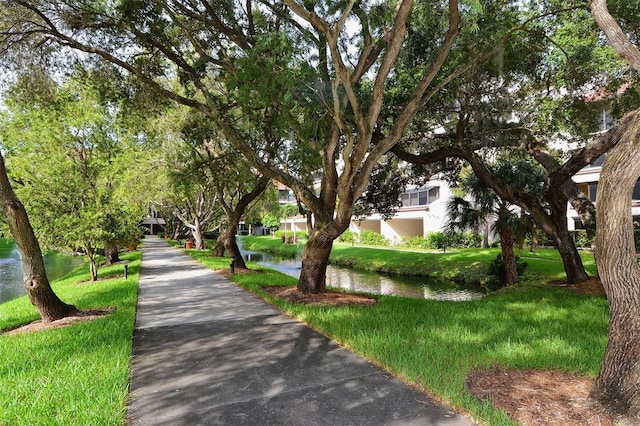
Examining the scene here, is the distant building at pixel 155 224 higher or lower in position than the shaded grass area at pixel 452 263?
higher

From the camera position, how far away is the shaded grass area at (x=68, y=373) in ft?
11.5

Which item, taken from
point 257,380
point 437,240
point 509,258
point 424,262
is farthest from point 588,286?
point 437,240

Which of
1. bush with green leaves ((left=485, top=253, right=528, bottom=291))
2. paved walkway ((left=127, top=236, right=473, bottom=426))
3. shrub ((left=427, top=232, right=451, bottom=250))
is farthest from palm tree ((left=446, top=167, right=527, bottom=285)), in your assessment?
shrub ((left=427, top=232, right=451, bottom=250))

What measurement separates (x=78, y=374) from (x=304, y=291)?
18.3ft

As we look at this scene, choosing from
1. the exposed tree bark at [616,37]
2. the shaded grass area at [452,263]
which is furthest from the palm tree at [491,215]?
the exposed tree bark at [616,37]

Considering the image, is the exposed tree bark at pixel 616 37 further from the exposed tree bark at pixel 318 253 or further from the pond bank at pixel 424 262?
the pond bank at pixel 424 262

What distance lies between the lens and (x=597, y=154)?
842 centimetres

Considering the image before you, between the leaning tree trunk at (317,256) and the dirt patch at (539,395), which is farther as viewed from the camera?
the leaning tree trunk at (317,256)

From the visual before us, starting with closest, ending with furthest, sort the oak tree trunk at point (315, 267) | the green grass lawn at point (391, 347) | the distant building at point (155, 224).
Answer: the green grass lawn at point (391, 347) < the oak tree trunk at point (315, 267) < the distant building at point (155, 224)

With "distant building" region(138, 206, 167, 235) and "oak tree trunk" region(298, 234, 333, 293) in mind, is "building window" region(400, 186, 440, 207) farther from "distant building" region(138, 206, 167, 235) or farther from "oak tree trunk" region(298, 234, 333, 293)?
"distant building" region(138, 206, 167, 235)

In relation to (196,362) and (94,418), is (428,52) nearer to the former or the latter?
(196,362)

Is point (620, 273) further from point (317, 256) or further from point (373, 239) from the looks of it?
point (373, 239)

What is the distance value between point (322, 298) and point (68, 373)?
17.4 feet

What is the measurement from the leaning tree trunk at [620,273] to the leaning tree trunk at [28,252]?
8520 millimetres
